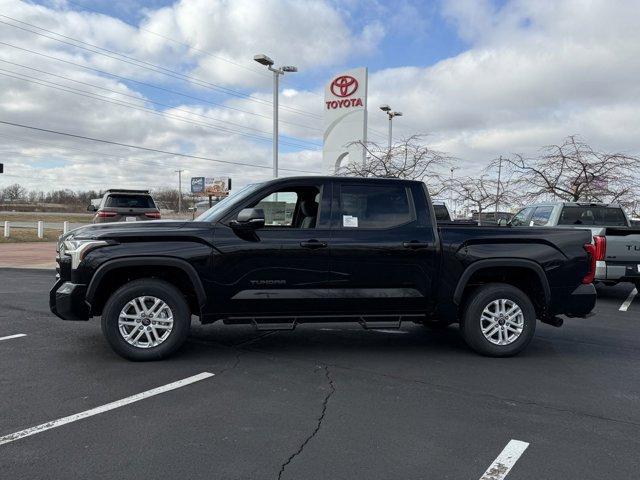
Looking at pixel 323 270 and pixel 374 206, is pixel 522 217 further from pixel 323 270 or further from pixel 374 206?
pixel 323 270

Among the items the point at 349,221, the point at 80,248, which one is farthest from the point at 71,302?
the point at 349,221

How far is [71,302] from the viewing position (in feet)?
16.8

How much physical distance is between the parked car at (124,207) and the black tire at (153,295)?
29.8ft

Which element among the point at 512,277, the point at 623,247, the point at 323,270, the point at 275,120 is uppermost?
the point at 275,120

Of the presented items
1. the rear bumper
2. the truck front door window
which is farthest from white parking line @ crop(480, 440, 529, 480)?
the truck front door window

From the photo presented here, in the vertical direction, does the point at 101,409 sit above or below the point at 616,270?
below

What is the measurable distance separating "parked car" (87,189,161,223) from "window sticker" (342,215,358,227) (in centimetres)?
959

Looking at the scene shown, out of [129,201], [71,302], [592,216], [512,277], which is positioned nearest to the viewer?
[71,302]

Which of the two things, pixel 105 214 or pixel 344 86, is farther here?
pixel 344 86

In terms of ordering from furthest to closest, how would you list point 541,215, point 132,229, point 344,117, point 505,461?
point 344,117
point 541,215
point 132,229
point 505,461

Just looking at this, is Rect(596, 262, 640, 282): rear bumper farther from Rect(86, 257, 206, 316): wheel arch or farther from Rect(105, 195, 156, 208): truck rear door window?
Rect(105, 195, 156, 208): truck rear door window

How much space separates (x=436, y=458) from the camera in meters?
3.38

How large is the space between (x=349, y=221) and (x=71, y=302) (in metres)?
2.88

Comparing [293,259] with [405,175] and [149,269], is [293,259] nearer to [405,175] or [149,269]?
[149,269]
